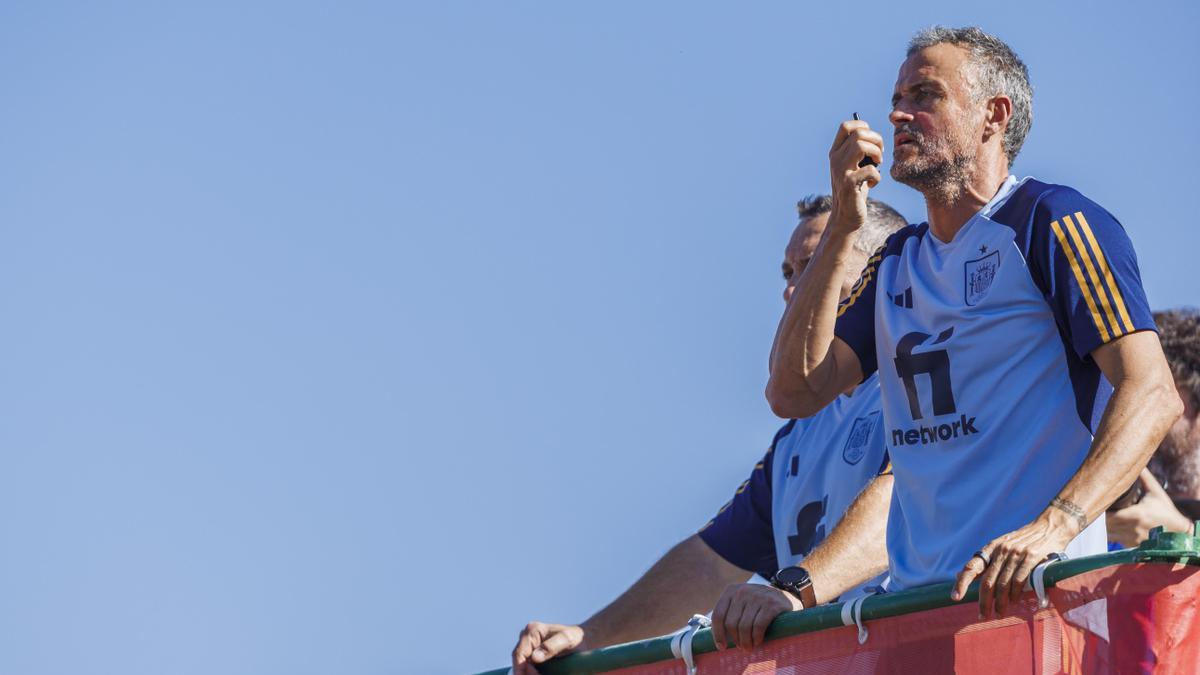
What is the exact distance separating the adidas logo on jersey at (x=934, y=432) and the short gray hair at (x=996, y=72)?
984 millimetres

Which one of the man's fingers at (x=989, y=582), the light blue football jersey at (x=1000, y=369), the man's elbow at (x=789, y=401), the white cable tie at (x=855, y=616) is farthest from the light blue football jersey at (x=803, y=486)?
the man's fingers at (x=989, y=582)

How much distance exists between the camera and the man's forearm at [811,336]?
186 inches

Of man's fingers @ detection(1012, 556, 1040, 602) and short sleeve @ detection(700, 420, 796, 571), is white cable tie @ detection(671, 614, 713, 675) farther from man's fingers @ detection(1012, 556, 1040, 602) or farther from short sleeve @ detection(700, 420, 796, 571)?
short sleeve @ detection(700, 420, 796, 571)

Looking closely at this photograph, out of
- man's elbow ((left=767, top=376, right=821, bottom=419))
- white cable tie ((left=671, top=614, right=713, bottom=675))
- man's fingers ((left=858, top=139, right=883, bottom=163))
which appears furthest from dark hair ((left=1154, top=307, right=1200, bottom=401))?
white cable tie ((left=671, top=614, right=713, bottom=675))

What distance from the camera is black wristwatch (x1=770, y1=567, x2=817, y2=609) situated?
4.43 m

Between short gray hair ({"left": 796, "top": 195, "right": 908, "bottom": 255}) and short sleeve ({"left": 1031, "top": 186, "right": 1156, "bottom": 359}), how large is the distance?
214cm

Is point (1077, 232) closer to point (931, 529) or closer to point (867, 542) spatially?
point (931, 529)

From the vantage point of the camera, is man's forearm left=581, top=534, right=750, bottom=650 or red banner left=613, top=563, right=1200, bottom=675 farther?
man's forearm left=581, top=534, right=750, bottom=650

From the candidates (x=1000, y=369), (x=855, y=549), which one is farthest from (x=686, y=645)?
(x=1000, y=369)

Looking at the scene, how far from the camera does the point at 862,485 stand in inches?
220

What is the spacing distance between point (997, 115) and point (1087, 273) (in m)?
0.98

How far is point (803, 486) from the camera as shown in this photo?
5.90 metres

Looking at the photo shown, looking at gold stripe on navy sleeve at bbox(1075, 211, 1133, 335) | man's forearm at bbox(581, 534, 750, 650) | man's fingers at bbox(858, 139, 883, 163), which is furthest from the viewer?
man's forearm at bbox(581, 534, 750, 650)

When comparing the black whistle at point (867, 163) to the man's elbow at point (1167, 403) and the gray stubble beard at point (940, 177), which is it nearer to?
the gray stubble beard at point (940, 177)
